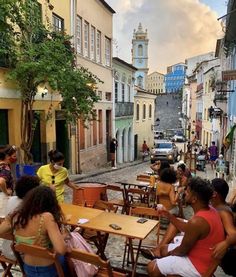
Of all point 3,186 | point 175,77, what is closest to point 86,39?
point 3,186

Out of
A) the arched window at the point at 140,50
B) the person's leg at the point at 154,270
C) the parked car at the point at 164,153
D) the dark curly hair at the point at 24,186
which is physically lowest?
the parked car at the point at 164,153

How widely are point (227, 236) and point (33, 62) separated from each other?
7.65 meters

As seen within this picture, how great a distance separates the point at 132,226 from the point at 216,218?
121 centimetres

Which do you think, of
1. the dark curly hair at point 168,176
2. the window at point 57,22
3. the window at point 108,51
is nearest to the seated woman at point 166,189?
the dark curly hair at point 168,176

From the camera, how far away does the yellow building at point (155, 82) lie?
104 meters

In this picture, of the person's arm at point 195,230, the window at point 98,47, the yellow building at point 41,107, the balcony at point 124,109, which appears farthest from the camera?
the balcony at point 124,109

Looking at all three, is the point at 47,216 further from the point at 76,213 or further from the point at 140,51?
the point at 140,51

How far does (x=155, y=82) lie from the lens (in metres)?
105

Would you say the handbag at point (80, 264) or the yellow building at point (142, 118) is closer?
the handbag at point (80, 264)

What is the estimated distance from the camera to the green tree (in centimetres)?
987

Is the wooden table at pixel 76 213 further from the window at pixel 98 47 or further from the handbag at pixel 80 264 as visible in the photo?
the window at pixel 98 47

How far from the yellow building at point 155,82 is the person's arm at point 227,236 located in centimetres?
10066

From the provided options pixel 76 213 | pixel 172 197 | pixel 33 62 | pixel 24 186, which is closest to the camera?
pixel 24 186

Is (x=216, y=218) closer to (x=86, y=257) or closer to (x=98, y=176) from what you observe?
(x=86, y=257)
